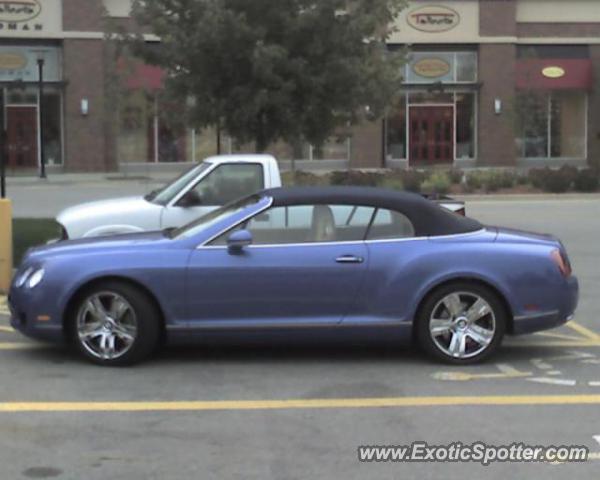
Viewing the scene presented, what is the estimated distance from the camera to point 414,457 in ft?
16.9

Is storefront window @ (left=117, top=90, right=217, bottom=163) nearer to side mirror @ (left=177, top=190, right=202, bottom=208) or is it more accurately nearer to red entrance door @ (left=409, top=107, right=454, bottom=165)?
red entrance door @ (left=409, top=107, right=454, bottom=165)

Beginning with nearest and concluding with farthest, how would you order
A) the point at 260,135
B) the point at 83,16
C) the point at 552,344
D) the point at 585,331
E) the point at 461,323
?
the point at 461,323
the point at 552,344
the point at 585,331
the point at 260,135
the point at 83,16

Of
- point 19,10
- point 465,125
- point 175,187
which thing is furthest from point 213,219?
point 465,125

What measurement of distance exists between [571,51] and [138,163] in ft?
66.0

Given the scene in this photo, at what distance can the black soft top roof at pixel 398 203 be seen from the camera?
7328mm

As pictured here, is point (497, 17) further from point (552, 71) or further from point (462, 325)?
point (462, 325)

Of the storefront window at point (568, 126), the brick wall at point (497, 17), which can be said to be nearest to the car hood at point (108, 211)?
the brick wall at point (497, 17)

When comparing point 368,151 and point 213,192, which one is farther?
point 368,151

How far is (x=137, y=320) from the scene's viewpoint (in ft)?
23.2

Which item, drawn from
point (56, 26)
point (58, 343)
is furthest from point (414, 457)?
point (56, 26)

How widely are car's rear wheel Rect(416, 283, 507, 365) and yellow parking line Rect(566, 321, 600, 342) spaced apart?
1.56 metres

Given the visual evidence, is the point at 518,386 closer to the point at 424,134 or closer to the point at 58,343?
the point at 58,343

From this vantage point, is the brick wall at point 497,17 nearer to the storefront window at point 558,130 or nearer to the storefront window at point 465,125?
the storefront window at point 465,125

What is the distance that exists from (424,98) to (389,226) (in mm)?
35459
